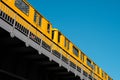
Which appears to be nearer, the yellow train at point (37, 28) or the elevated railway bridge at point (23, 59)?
the elevated railway bridge at point (23, 59)

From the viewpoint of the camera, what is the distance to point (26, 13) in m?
21.8

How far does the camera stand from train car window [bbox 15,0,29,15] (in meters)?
20.7

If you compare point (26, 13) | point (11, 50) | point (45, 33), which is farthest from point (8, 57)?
point (45, 33)

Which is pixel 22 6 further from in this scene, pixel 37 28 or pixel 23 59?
pixel 23 59

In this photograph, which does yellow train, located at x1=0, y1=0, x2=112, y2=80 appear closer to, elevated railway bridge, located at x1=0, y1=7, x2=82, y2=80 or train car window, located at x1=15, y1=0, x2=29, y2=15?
train car window, located at x1=15, y1=0, x2=29, y2=15

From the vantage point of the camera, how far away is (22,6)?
21.5 meters

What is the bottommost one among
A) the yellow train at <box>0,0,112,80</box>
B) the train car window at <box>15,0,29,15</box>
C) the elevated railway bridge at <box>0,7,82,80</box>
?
the elevated railway bridge at <box>0,7,82,80</box>

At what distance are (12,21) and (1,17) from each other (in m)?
1.33

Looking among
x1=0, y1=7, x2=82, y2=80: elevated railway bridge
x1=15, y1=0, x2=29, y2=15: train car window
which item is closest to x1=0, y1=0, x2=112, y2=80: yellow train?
x1=15, y1=0, x2=29, y2=15: train car window

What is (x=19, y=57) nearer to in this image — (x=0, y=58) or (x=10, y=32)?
(x=0, y=58)

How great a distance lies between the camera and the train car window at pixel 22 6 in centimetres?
2066

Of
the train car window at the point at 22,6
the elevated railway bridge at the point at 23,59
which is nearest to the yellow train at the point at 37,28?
the train car window at the point at 22,6

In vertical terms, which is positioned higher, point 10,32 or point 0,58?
point 10,32

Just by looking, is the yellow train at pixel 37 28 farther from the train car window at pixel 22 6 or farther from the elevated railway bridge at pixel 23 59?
the elevated railway bridge at pixel 23 59
